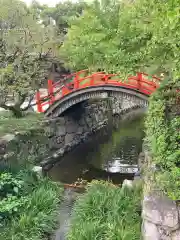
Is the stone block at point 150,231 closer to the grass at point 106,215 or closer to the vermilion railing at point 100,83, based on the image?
the grass at point 106,215

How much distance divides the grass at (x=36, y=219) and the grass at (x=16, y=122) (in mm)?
4006

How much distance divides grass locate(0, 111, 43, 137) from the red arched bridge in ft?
3.79

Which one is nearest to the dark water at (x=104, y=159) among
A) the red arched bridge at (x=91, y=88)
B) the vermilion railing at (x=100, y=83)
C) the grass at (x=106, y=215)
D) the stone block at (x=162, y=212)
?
the red arched bridge at (x=91, y=88)

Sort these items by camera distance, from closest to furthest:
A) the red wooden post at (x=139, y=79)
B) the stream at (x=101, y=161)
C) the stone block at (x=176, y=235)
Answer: the stone block at (x=176, y=235) < the stream at (x=101, y=161) < the red wooden post at (x=139, y=79)

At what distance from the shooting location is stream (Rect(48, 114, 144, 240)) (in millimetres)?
15492

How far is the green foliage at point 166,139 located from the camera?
7.39m

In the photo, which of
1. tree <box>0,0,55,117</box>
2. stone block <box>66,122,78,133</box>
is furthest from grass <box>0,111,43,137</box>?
stone block <box>66,122,78,133</box>

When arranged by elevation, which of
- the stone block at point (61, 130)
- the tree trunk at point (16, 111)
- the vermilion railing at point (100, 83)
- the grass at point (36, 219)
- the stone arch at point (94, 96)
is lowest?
the grass at point (36, 219)

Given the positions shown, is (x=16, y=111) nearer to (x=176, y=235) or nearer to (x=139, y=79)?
(x=139, y=79)

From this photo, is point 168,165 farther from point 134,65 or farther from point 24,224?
point 24,224

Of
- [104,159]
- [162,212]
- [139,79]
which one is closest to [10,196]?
[162,212]

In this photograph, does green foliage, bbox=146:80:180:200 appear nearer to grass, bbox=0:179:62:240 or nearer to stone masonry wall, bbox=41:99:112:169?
grass, bbox=0:179:62:240

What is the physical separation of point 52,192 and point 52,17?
21.4 m

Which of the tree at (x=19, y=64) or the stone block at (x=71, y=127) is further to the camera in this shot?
the stone block at (x=71, y=127)
